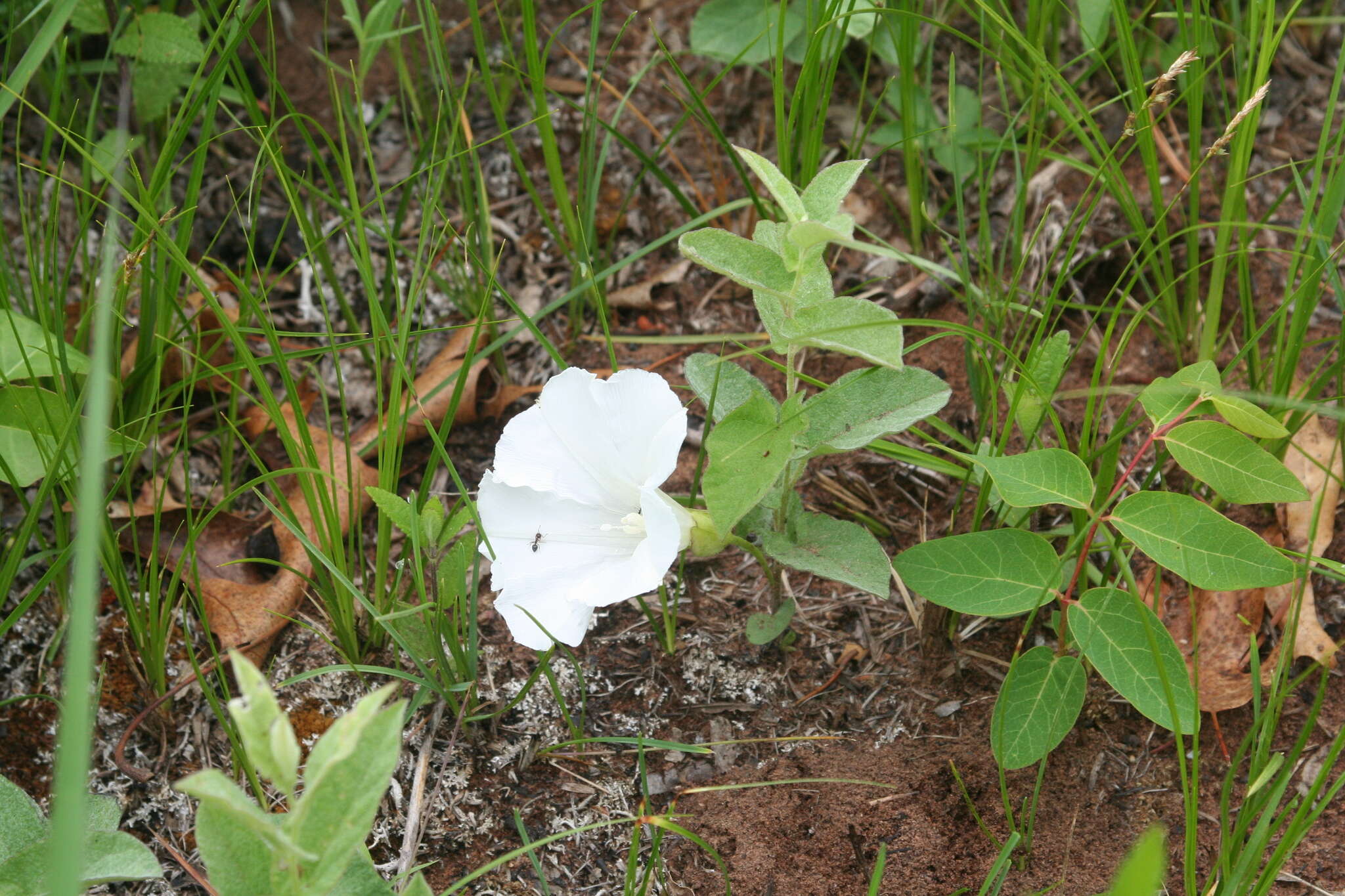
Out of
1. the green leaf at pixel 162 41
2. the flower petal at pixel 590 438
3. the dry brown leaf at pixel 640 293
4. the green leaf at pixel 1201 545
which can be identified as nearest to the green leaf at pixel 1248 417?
the green leaf at pixel 1201 545

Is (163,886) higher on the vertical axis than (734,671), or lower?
lower

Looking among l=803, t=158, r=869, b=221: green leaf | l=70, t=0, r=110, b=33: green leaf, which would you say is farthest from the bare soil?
l=70, t=0, r=110, b=33: green leaf

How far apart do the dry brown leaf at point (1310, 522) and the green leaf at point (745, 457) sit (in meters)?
0.72

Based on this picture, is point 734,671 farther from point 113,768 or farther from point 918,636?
point 113,768

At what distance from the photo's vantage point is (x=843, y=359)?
6.46 feet

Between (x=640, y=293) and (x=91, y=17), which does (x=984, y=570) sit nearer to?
(x=640, y=293)

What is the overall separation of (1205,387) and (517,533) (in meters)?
0.86

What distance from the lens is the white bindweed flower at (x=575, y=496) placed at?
1348 millimetres

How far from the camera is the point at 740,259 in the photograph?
1.30 m

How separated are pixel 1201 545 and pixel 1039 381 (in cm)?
34

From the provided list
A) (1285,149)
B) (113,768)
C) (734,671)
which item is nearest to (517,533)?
(734,671)

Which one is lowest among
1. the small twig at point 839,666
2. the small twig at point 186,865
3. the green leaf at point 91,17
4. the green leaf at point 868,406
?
the small twig at point 186,865

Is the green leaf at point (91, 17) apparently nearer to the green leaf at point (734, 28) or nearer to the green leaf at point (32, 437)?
the green leaf at point (32, 437)

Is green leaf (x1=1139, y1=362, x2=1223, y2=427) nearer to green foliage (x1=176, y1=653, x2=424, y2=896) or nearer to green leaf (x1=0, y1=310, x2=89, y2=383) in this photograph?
green foliage (x1=176, y1=653, x2=424, y2=896)
